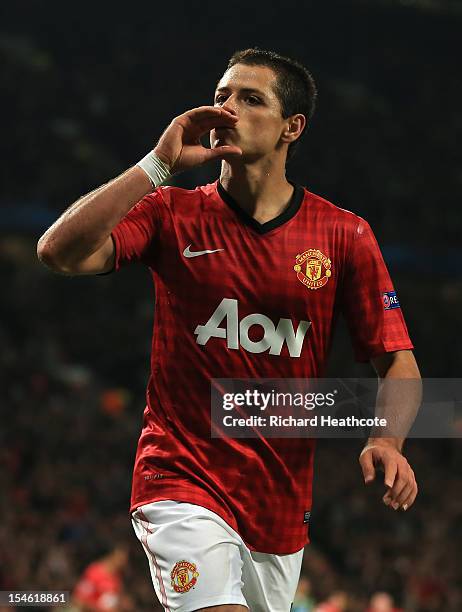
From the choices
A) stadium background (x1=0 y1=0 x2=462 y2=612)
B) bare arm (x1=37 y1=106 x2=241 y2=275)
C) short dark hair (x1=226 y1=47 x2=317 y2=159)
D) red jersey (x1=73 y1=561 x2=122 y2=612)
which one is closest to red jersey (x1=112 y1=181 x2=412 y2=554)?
bare arm (x1=37 y1=106 x2=241 y2=275)

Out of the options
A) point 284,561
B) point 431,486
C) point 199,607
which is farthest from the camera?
point 431,486

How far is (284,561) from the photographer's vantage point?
10.8 ft

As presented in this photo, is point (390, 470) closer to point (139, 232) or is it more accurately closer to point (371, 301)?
point (371, 301)

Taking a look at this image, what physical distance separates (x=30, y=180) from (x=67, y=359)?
3.14m

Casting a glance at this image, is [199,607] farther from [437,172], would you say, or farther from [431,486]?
[437,172]

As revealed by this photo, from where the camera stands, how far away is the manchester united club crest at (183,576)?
9.66 ft

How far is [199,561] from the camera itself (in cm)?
296

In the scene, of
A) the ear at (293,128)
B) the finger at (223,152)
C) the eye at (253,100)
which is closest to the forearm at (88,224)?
the finger at (223,152)

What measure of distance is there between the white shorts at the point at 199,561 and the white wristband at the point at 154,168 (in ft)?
3.30

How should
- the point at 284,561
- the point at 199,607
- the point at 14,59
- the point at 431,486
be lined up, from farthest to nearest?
the point at 14,59 → the point at 431,486 → the point at 284,561 → the point at 199,607

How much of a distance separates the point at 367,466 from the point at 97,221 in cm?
110

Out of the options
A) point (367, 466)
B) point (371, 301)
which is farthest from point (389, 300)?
point (367, 466)

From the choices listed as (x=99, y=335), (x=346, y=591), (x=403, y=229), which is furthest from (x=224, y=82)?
(x=403, y=229)

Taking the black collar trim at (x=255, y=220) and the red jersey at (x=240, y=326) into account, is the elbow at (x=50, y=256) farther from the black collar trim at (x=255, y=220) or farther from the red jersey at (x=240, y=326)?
the black collar trim at (x=255, y=220)
